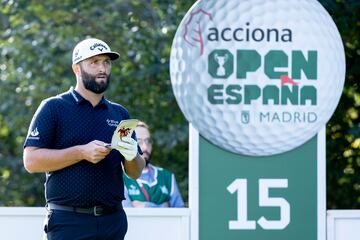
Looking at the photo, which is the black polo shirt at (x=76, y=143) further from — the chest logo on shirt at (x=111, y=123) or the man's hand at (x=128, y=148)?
the man's hand at (x=128, y=148)

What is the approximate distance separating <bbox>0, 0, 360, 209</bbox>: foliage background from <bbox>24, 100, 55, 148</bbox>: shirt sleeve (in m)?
4.28

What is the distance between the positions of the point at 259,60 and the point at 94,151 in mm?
1343

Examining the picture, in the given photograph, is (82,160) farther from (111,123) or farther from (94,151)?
(111,123)

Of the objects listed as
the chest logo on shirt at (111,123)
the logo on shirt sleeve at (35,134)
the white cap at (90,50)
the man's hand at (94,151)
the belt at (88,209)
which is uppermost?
the white cap at (90,50)

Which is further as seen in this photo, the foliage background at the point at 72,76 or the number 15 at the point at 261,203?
the foliage background at the point at 72,76

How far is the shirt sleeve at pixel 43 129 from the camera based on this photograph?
17.7 feet

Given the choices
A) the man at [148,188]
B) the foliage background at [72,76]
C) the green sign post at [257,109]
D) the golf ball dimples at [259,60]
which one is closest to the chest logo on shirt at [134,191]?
the man at [148,188]

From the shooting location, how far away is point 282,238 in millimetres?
6242

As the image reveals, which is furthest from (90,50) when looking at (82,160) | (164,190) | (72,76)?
(72,76)

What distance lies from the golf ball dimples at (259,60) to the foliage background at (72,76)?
140 inches

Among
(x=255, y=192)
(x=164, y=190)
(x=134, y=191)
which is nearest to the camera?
(x=255, y=192)

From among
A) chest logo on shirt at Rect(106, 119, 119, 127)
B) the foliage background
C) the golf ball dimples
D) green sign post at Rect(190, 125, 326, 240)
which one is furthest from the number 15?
the foliage background

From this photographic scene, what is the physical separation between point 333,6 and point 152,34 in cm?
315

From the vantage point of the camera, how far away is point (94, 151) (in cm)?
523
